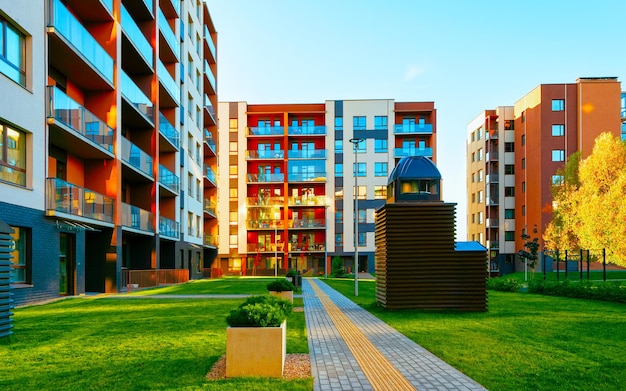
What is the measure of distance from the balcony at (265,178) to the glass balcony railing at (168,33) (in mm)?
29866

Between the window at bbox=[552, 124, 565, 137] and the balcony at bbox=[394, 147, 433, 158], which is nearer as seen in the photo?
the window at bbox=[552, 124, 565, 137]

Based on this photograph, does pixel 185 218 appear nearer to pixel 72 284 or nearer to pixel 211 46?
pixel 72 284

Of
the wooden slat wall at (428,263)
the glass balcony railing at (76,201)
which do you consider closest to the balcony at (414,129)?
the glass balcony railing at (76,201)

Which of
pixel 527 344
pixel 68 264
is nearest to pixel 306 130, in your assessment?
pixel 68 264

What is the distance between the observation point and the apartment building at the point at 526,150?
57250mm

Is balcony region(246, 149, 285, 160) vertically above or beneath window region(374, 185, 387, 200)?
above

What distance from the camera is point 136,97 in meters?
28.1

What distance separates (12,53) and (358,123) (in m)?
52.6

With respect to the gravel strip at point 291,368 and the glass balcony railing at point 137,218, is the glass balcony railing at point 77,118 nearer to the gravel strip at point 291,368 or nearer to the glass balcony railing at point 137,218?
the glass balcony railing at point 137,218

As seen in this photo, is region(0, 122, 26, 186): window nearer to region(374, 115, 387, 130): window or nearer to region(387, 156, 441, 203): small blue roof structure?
region(387, 156, 441, 203): small blue roof structure

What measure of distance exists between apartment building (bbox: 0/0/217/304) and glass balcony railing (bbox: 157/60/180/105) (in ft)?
0.45

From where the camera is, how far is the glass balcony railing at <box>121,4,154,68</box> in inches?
1035

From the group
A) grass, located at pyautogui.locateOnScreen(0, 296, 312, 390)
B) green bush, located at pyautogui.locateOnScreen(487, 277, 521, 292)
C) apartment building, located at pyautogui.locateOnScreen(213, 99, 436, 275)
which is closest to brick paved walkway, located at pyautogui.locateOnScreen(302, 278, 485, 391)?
grass, located at pyautogui.locateOnScreen(0, 296, 312, 390)

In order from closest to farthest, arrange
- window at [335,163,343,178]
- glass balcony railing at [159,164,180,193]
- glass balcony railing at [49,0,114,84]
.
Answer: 1. glass balcony railing at [49,0,114,84]
2. glass balcony railing at [159,164,180,193]
3. window at [335,163,343,178]
